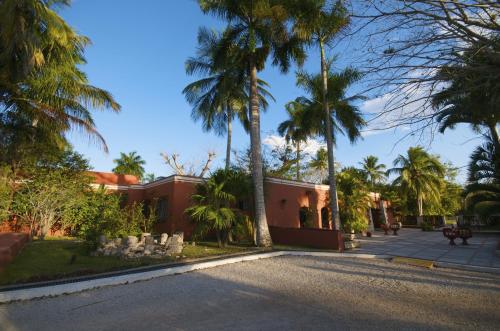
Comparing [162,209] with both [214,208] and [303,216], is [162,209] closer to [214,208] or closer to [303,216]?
[214,208]

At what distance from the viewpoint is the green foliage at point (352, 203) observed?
19.8 metres

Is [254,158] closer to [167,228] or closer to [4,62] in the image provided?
[167,228]

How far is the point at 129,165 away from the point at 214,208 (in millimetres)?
32963

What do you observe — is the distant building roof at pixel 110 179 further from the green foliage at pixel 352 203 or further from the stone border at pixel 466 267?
the stone border at pixel 466 267

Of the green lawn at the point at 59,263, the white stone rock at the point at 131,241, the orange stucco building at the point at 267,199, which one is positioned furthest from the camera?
the orange stucco building at the point at 267,199

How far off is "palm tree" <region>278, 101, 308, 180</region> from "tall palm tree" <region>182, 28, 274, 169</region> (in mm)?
2547

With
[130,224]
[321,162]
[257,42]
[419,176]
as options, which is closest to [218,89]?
[257,42]

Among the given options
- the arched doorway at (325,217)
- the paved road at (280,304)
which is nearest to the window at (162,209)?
the paved road at (280,304)

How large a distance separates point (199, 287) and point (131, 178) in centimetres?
1550

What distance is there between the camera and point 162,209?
1788 cm

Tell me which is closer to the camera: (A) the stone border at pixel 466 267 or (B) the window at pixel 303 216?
(A) the stone border at pixel 466 267

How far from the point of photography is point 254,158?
46.5ft

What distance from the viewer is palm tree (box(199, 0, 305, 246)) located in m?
13.6

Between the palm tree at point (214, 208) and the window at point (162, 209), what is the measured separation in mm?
4753
